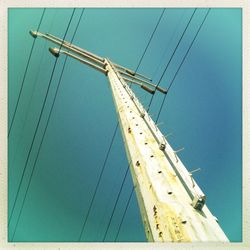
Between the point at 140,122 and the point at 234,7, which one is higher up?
→ the point at 234,7

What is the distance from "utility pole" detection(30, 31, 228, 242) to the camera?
105 inches

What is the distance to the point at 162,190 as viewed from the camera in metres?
3.05

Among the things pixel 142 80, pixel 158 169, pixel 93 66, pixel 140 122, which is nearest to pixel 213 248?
pixel 158 169

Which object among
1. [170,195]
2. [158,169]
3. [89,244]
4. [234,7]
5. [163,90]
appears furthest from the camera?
[163,90]

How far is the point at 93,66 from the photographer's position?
8.31 meters

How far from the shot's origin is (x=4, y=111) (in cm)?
506

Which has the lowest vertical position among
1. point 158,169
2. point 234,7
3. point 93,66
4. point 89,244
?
point 89,244

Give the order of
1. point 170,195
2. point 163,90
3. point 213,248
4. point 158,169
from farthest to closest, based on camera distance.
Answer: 1. point 163,90
2. point 158,169
3. point 170,195
4. point 213,248

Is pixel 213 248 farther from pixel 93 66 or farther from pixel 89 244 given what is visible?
pixel 93 66

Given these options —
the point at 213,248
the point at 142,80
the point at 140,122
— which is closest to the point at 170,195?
the point at 213,248

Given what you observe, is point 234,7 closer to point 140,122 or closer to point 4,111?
point 140,122

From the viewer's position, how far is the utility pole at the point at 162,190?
2660 mm

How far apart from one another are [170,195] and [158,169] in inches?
16.1

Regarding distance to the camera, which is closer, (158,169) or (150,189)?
(150,189)
